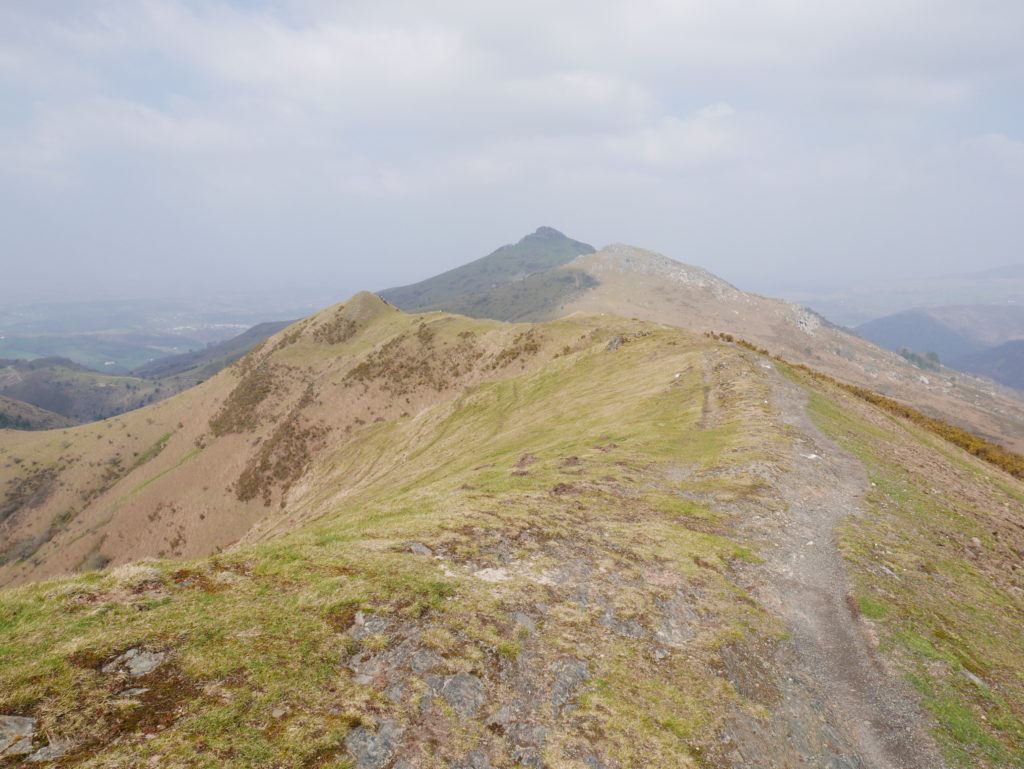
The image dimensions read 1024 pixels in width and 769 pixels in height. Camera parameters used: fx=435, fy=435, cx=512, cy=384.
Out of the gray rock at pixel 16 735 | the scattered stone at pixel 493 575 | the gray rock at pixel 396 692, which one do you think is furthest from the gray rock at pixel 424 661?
the gray rock at pixel 16 735

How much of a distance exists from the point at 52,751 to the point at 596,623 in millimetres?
11825

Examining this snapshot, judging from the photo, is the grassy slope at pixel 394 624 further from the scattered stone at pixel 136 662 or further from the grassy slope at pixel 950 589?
the grassy slope at pixel 950 589

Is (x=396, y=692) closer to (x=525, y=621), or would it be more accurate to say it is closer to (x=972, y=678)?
(x=525, y=621)

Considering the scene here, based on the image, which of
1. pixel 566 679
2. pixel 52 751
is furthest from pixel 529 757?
pixel 52 751

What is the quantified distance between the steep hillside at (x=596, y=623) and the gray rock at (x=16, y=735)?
0.11 ft

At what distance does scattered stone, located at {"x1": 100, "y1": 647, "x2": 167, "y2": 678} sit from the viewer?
28.9 ft

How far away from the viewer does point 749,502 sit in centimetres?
2172

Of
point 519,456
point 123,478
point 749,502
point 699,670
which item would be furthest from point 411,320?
point 699,670

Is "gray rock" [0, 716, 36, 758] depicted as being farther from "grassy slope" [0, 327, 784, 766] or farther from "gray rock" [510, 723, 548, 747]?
"gray rock" [510, 723, 548, 747]

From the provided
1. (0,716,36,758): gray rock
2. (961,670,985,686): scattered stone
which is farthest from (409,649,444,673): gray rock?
(961,670,985,686): scattered stone

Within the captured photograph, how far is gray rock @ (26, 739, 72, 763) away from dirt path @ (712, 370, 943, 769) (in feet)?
41.0

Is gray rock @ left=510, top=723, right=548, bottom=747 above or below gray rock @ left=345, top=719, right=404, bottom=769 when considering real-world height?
below

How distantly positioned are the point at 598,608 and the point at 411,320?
100 meters

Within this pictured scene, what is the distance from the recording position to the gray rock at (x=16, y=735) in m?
6.91
